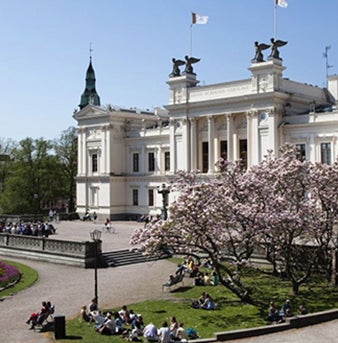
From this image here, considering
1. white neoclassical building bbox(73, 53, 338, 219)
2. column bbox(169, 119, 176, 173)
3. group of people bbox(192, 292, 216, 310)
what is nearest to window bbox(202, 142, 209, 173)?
white neoclassical building bbox(73, 53, 338, 219)

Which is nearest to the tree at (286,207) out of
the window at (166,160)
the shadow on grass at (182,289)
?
the shadow on grass at (182,289)

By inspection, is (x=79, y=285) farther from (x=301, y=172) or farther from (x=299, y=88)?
(x=299, y=88)

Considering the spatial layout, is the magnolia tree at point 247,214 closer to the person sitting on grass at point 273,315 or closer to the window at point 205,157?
the person sitting on grass at point 273,315

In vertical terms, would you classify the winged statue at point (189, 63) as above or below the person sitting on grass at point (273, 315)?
above

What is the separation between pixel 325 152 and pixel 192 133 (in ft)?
51.1

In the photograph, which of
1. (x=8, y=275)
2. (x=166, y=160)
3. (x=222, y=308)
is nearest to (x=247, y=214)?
(x=222, y=308)

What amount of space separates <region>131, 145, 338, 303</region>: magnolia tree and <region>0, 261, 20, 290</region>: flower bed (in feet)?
31.5

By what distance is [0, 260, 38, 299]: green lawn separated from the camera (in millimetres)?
30570

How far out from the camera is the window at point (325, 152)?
52.3 m

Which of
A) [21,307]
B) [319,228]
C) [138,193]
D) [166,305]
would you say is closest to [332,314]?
[319,228]

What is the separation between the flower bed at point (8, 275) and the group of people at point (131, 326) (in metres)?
8.27

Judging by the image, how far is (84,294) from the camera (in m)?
29.6

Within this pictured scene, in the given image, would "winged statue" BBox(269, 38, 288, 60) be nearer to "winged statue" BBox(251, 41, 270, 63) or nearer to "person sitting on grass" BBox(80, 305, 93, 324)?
"winged statue" BBox(251, 41, 270, 63)

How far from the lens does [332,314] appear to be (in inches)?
917
